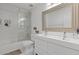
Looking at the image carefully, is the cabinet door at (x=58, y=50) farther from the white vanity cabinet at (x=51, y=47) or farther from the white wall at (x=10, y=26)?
the white wall at (x=10, y=26)

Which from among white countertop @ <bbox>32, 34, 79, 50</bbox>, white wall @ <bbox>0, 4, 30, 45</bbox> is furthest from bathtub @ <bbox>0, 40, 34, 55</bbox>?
white countertop @ <bbox>32, 34, 79, 50</bbox>

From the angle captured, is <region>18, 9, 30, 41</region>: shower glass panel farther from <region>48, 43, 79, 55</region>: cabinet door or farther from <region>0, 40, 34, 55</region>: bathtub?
<region>48, 43, 79, 55</region>: cabinet door

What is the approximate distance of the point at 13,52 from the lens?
96 centimetres

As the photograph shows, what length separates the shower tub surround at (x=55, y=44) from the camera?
84cm

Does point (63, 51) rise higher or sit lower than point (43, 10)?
lower

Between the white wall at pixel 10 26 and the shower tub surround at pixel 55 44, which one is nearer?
the shower tub surround at pixel 55 44

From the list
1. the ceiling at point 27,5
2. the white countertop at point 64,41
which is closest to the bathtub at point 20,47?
the white countertop at point 64,41

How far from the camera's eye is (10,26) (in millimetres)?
970

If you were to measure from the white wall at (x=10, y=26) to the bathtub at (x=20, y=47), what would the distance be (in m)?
0.05

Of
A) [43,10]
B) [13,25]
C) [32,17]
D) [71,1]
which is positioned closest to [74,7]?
[71,1]

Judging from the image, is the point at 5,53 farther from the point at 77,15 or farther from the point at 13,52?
the point at 77,15

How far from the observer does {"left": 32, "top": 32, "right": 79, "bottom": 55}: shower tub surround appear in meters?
0.84

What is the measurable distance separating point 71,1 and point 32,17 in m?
0.47

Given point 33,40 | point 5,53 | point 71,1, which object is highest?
point 71,1
